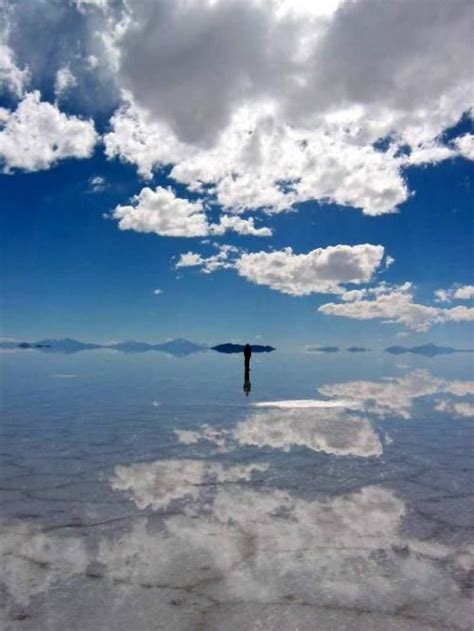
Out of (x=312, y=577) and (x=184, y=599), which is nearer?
(x=184, y=599)

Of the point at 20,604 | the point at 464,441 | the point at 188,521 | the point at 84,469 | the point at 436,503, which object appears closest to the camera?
the point at 20,604

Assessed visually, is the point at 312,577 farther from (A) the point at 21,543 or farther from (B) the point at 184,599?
(A) the point at 21,543

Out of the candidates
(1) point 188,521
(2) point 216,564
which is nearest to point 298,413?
(1) point 188,521

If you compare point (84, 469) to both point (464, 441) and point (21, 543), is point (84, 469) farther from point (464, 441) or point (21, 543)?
point (464, 441)

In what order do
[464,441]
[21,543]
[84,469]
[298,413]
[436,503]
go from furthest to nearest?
1. [298,413]
2. [464,441]
3. [84,469]
4. [436,503]
5. [21,543]

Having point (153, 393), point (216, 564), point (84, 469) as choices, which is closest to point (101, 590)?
point (216, 564)

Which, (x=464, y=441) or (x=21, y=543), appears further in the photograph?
(x=464, y=441)
